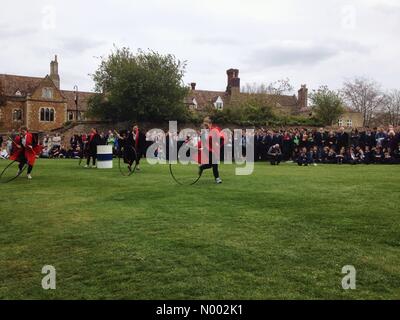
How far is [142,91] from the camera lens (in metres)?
43.7

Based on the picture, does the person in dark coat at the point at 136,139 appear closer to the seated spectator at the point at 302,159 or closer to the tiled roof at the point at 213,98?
the seated spectator at the point at 302,159

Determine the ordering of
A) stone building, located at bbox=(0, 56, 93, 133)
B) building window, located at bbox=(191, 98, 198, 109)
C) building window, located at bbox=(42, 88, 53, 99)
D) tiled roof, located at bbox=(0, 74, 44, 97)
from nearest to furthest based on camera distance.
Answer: stone building, located at bbox=(0, 56, 93, 133) < tiled roof, located at bbox=(0, 74, 44, 97) < building window, located at bbox=(42, 88, 53, 99) < building window, located at bbox=(191, 98, 198, 109)

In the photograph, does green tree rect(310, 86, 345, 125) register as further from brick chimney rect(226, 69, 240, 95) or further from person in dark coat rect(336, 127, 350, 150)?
brick chimney rect(226, 69, 240, 95)

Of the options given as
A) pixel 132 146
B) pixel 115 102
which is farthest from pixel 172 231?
pixel 115 102

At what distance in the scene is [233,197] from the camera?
10.9m

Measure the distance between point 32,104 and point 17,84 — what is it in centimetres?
545

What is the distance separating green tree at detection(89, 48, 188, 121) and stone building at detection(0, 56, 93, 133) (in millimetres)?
20633

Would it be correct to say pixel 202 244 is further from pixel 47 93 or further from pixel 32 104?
pixel 47 93

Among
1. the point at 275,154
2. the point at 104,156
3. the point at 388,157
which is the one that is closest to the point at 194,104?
the point at 275,154

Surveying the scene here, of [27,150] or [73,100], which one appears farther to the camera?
[73,100]

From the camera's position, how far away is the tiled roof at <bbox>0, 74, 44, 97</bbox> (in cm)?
6706

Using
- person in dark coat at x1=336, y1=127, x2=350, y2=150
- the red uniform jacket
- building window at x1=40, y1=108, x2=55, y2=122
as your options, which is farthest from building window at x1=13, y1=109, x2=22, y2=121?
the red uniform jacket

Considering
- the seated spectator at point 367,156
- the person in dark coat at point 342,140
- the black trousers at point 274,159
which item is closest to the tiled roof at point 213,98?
the person in dark coat at point 342,140

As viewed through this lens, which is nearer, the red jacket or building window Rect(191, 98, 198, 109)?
the red jacket
